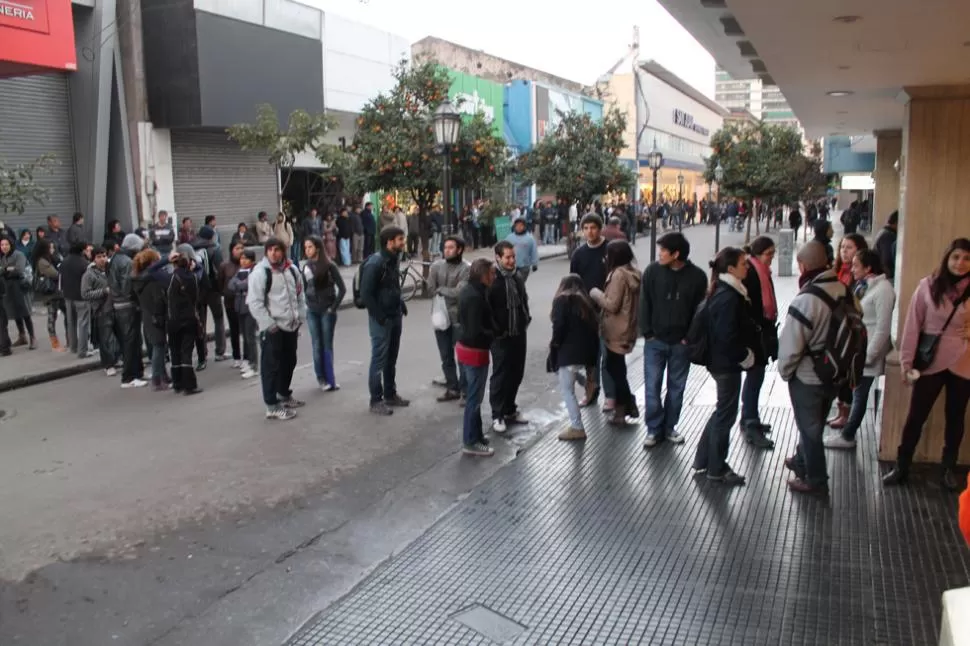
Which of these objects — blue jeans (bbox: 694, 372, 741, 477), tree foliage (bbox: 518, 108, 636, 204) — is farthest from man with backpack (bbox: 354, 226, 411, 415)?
tree foliage (bbox: 518, 108, 636, 204)

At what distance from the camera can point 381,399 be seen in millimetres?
8852

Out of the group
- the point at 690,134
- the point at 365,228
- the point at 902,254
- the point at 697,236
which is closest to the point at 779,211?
the point at 697,236

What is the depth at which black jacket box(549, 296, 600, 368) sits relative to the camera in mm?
7273

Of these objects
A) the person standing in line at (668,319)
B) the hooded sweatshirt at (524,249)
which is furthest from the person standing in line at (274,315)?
the person standing in line at (668,319)

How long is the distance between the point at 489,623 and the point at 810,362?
2.80m

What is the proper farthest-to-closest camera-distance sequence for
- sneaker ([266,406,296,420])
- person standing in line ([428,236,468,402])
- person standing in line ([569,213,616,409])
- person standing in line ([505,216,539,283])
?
person standing in line ([505,216,539,283]) < person standing in line ([428,236,468,402]) < person standing in line ([569,213,616,409]) < sneaker ([266,406,296,420])

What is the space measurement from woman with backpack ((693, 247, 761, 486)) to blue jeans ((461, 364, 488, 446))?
186 centimetres

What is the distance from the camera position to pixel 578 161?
1128 inches

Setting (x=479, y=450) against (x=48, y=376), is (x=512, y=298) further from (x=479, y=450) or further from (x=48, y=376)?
(x=48, y=376)

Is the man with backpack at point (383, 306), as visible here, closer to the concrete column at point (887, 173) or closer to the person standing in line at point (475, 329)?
the person standing in line at point (475, 329)

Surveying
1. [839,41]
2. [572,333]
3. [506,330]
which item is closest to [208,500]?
[506,330]

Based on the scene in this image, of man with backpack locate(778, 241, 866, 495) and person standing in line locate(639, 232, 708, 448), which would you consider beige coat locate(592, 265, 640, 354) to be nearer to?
person standing in line locate(639, 232, 708, 448)

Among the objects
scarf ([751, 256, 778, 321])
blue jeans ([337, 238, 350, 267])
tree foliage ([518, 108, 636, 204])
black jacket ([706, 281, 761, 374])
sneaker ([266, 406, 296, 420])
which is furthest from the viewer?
tree foliage ([518, 108, 636, 204])

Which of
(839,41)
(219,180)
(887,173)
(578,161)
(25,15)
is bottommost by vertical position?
(887,173)
